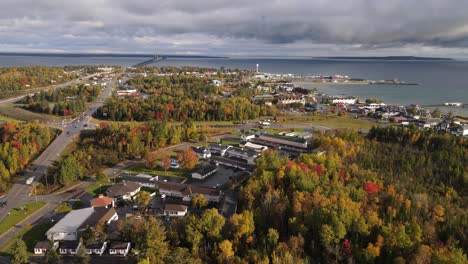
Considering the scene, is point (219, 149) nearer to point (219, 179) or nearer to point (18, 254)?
point (219, 179)

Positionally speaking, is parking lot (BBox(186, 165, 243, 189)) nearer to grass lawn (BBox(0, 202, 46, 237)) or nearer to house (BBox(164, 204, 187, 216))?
house (BBox(164, 204, 187, 216))

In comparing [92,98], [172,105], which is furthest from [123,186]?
[92,98]

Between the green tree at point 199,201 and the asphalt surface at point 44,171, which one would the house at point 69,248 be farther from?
the green tree at point 199,201

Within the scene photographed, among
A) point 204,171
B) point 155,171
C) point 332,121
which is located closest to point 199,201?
point 204,171

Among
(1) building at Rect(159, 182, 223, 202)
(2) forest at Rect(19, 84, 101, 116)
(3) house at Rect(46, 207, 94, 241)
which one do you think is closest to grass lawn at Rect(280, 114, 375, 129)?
(1) building at Rect(159, 182, 223, 202)

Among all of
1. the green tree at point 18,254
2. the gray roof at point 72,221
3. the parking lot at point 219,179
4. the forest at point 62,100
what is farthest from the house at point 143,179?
the forest at point 62,100
